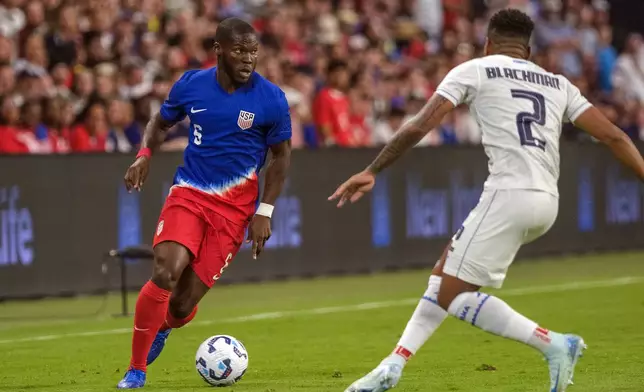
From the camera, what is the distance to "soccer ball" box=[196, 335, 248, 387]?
895 centimetres

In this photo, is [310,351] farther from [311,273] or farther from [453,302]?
[311,273]

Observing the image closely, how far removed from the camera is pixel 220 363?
352 inches

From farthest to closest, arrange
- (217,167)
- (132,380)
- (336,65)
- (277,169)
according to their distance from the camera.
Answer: (336,65) < (277,169) < (217,167) < (132,380)

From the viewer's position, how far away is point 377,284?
16.7 m

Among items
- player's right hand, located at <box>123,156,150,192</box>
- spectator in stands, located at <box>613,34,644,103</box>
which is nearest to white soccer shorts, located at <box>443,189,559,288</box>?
player's right hand, located at <box>123,156,150,192</box>

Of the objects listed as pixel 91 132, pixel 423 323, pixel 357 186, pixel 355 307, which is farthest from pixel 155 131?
pixel 91 132

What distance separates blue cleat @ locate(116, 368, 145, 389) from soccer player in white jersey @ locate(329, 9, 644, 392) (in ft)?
6.39

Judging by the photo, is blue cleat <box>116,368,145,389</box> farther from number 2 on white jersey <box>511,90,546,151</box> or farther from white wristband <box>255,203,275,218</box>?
number 2 on white jersey <box>511,90,546,151</box>

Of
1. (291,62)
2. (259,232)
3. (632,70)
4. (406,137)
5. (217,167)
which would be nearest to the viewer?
(406,137)

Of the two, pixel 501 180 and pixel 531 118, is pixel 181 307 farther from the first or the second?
pixel 531 118

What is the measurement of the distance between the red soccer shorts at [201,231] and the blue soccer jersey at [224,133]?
7 cm

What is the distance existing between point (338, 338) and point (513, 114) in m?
4.84

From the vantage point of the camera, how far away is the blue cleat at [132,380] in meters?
8.77

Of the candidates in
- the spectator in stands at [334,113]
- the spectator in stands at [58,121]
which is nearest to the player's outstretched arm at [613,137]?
the spectator in stands at [58,121]
